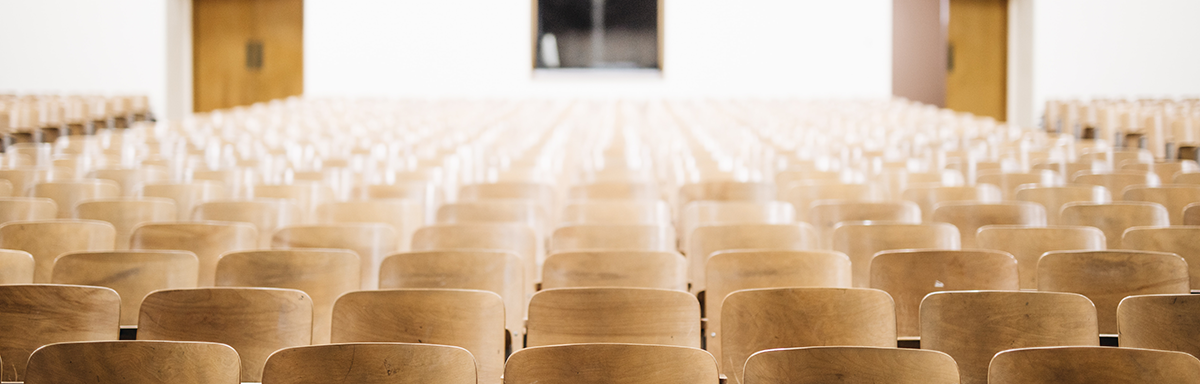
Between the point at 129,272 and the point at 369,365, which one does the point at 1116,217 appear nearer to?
the point at 369,365

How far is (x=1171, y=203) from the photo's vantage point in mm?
3258

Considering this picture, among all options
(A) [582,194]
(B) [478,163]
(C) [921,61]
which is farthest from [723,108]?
(A) [582,194]

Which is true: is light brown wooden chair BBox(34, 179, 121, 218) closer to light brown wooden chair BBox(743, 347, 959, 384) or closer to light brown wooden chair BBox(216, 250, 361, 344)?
light brown wooden chair BBox(216, 250, 361, 344)

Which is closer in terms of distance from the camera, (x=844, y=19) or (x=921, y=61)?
(x=921, y=61)

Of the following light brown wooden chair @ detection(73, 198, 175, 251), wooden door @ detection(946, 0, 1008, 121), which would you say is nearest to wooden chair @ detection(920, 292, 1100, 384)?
light brown wooden chair @ detection(73, 198, 175, 251)

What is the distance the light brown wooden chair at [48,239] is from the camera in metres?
2.59

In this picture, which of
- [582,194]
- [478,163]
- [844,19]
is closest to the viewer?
[582,194]

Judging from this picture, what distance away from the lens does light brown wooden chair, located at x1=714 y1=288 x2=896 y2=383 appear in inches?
73.0

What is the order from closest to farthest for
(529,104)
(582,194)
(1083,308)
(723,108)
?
1. (1083,308)
2. (582,194)
3. (723,108)
4. (529,104)

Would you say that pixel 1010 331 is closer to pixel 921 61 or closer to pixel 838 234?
pixel 838 234

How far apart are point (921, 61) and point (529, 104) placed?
5408mm

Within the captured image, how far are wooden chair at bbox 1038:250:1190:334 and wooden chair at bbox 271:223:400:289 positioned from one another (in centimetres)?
182

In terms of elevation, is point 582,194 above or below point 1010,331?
above

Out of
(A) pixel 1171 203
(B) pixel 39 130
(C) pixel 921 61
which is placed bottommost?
(A) pixel 1171 203
